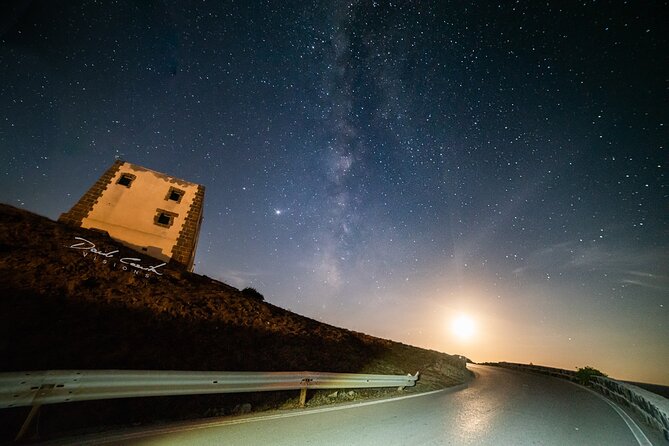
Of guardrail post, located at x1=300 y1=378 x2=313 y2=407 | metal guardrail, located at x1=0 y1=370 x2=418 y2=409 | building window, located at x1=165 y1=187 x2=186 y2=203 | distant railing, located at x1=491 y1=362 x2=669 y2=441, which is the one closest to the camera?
metal guardrail, located at x1=0 y1=370 x2=418 y2=409

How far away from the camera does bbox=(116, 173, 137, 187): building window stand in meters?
20.4

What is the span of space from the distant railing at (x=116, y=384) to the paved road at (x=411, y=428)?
1.74ft

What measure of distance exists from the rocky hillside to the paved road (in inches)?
52.8

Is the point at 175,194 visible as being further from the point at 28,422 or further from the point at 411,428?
the point at 411,428

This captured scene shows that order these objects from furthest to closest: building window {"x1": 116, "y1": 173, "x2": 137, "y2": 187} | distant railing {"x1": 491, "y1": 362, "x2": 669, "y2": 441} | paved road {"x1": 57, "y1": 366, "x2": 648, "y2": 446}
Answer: building window {"x1": 116, "y1": 173, "x2": 137, "y2": 187}
distant railing {"x1": 491, "y1": 362, "x2": 669, "y2": 441}
paved road {"x1": 57, "y1": 366, "x2": 648, "y2": 446}

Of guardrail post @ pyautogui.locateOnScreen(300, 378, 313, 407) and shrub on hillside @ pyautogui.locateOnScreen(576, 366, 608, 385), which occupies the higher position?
shrub on hillside @ pyautogui.locateOnScreen(576, 366, 608, 385)

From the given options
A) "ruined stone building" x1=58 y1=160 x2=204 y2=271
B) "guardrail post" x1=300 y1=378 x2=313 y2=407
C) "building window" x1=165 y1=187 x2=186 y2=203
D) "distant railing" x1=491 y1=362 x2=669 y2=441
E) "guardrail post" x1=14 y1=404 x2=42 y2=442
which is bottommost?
"guardrail post" x1=14 y1=404 x2=42 y2=442

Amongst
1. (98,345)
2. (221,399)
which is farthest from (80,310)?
(221,399)

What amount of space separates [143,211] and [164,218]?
130 centimetres

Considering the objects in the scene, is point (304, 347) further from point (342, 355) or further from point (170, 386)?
point (170, 386)

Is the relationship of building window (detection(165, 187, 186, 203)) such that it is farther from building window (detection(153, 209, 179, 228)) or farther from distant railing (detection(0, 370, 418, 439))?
distant railing (detection(0, 370, 418, 439))

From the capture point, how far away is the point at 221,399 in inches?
245

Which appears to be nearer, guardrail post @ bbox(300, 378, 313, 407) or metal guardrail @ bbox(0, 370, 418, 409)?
metal guardrail @ bbox(0, 370, 418, 409)

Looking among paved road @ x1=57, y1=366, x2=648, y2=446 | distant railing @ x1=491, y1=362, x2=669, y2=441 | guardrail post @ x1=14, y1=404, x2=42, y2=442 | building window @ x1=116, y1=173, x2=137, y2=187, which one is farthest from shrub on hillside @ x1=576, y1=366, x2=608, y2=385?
building window @ x1=116, y1=173, x2=137, y2=187
